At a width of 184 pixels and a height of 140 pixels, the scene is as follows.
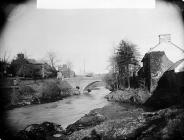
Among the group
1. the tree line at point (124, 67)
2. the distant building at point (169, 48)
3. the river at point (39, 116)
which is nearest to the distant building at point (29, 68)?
the river at point (39, 116)

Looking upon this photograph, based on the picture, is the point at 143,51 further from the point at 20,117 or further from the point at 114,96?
the point at 20,117

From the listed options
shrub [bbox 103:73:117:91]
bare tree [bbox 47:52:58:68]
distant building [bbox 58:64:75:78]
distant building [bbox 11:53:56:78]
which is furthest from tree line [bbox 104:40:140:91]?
distant building [bbox 11:53:56:78]

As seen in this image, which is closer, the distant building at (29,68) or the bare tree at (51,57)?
the bare tree at (51,57)

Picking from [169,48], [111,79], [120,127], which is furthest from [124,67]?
[120,127]

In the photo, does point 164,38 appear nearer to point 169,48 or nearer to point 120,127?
point 169,48

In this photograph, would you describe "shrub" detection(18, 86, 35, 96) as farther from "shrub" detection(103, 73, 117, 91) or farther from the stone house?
the stone house

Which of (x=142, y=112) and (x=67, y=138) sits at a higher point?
(x=142, y=112)

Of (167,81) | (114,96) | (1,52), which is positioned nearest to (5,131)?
(1,52)

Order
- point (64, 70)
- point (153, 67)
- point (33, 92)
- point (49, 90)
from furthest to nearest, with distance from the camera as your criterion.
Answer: point (49, 90), point (64, 70), point (33, 92), point (153, 67)

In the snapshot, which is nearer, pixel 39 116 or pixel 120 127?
pixel 120 127

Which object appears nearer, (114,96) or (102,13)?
(102,13)

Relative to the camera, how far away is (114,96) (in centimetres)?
281

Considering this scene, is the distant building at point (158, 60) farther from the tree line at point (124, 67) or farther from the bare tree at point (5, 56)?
the bare tree at point (5, 56)

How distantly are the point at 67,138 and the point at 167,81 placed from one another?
117 cm
